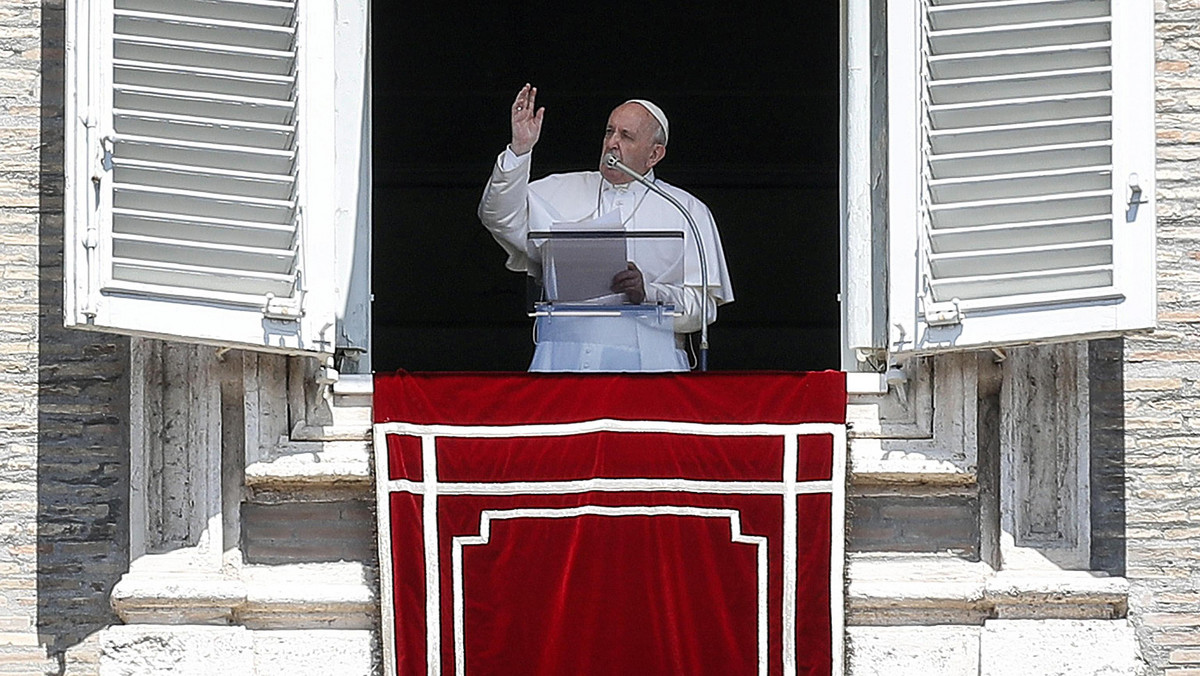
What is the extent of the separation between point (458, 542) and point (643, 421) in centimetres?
57

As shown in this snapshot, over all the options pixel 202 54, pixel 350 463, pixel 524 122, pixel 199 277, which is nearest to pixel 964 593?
pixel 350 463

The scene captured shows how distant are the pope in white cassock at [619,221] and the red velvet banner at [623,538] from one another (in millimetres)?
418

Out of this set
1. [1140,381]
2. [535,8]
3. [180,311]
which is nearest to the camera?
[180,311]

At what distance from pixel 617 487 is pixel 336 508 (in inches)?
29.5

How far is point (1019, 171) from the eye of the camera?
631 cm

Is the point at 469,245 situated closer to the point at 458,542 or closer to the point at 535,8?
the point at 535,8

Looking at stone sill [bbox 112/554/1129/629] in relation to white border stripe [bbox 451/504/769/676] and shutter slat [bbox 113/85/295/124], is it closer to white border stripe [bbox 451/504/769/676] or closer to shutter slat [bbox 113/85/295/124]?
white border stripe [bbox 451/504/769/676]

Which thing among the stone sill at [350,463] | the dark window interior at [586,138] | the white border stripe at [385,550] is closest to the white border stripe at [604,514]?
the white border stripe at [385,550]

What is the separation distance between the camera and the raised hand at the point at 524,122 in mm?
6805

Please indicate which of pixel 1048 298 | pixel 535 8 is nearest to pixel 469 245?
pixel 535 8

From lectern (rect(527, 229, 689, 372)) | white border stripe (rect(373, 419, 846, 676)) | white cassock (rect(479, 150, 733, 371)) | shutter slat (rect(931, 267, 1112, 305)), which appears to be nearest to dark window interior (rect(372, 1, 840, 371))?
white cassock (rect(479, 150, 733, 371))

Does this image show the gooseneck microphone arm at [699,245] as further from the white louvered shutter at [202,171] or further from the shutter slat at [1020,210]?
the white louvered shutter at [202,171]

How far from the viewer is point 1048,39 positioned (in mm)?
6328

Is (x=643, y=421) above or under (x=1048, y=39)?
under
